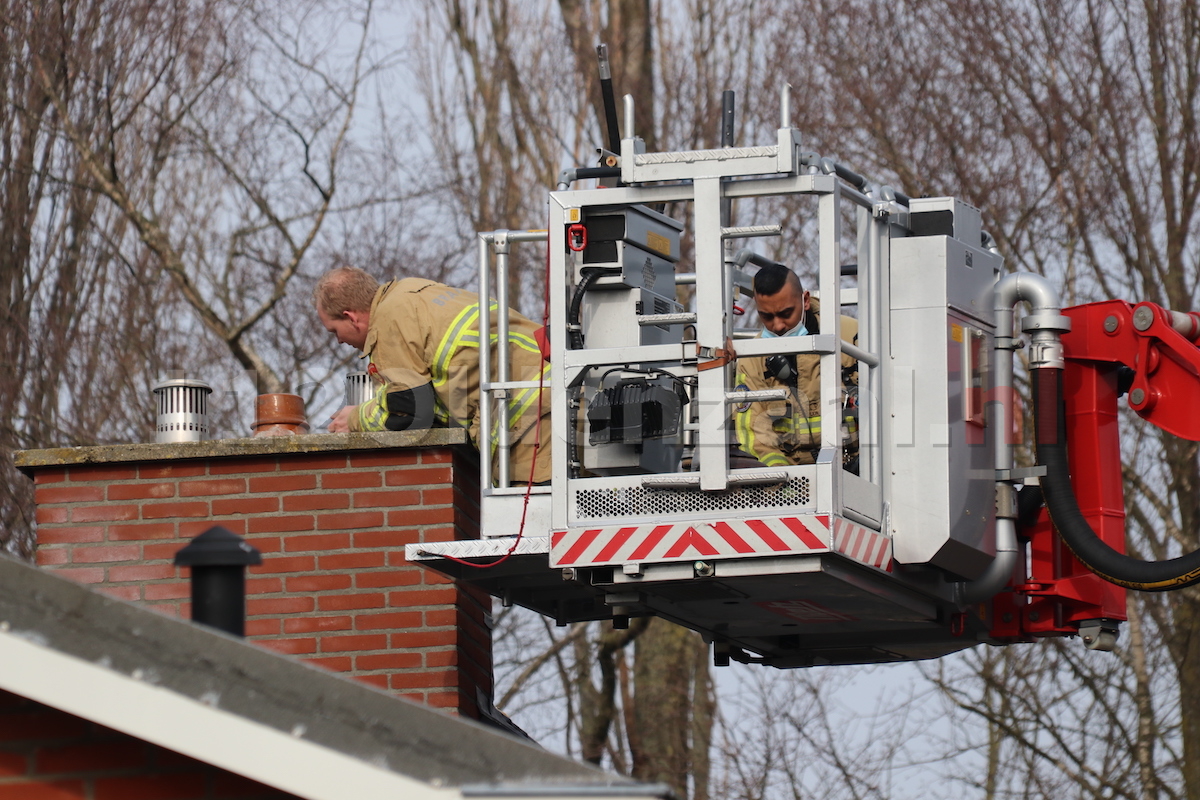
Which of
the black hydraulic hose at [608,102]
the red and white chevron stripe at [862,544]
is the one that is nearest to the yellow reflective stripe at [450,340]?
the black hydraulic hose at [608,102]

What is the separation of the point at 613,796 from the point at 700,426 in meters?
3.96

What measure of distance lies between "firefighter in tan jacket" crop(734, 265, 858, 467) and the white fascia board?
4143mm

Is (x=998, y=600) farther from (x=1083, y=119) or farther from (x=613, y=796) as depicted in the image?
(x=1083, y=119)

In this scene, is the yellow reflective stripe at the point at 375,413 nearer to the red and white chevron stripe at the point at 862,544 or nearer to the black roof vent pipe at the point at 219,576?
the red and white chevron stripe at the point at 862,544

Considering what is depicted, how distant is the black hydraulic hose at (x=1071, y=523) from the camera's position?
8.59 m

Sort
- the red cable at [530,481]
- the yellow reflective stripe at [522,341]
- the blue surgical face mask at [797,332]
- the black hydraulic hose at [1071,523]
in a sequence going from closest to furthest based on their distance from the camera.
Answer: the blue surgical face mask at [797,332], the red cable at [530,481], the black hydraulic hose at [1071,523], the yellow reflective stripe at [522,341]

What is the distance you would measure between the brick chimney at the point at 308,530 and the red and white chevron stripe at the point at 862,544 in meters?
1.90

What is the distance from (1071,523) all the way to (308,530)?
10.9 ft

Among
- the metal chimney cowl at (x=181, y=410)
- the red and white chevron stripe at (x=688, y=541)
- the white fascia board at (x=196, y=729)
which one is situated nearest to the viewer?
the white fascia board at (x=196, y=729)

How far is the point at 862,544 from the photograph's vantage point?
7.99m

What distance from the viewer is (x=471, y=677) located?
927 cm

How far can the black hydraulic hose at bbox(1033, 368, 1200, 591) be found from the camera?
8.59 m

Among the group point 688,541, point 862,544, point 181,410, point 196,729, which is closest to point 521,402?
point 688,541

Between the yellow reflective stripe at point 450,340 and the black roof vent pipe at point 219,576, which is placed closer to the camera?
the black roof vent pipe at point 219,576
